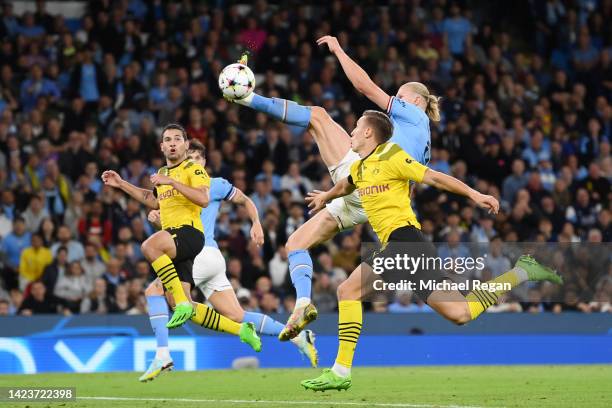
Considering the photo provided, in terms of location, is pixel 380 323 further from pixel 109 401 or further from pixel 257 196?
pixel 109 401

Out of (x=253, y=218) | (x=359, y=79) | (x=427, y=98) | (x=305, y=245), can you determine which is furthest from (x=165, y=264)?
(x=427, y=98)

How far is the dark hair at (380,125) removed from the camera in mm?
10031

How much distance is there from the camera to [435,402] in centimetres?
1019

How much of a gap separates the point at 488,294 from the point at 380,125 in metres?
1.68

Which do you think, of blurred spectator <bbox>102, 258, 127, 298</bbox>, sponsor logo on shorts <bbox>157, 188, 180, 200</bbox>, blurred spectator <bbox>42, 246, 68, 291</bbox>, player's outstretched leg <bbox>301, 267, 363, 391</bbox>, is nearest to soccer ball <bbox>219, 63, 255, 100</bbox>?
sponsor logo on shorts <bbox>157, 188, 180, 200</bbox>

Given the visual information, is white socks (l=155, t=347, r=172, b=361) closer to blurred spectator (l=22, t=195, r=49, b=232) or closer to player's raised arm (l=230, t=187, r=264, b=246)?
player's raised arm (l=230, t=187, r=264, b=246)

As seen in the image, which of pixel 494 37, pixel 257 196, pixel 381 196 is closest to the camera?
pixel 381 196

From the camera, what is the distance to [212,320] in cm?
1259

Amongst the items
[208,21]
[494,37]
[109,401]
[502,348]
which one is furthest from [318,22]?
[109,401]

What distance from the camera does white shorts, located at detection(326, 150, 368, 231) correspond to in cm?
1120

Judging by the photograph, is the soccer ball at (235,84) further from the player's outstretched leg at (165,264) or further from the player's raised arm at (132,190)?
the player's outstretched leg at (165,264)

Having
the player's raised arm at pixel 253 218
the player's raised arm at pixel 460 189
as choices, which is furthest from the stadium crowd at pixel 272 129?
the player's raised arm at pixel 460 189

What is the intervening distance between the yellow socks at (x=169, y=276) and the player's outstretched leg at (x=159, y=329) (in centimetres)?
70

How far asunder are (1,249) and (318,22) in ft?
24.4
